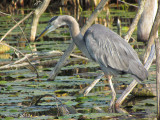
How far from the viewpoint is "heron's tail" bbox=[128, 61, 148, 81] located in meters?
4.71

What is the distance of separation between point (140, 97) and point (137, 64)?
0.79 metres

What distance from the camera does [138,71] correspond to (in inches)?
187

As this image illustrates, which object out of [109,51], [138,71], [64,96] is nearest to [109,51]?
[109,51]

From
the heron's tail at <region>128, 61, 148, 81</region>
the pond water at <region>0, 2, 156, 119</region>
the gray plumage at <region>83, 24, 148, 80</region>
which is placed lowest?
the pond water at <region>0, 2, 156, 119</region>

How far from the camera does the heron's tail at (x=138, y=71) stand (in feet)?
15.5

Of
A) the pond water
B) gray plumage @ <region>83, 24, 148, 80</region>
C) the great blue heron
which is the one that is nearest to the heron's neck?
the great blue heron

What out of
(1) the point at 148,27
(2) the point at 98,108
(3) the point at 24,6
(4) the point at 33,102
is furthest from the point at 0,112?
(3) the point at 24,6

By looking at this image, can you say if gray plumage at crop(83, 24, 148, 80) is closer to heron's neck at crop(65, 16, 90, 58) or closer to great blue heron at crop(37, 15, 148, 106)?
great blue heron at crop(37, 15, 148, 106)

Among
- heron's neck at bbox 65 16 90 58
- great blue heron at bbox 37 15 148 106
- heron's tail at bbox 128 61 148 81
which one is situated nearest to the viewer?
heron's tail at bbox 128 61 148 81

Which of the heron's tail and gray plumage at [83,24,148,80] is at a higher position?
gray plumage at [83,24,148,80]

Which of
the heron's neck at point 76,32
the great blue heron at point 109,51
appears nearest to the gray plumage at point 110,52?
the great blue heron at point 109,51

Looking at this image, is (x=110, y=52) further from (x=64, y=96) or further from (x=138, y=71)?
(x=64, y=96)

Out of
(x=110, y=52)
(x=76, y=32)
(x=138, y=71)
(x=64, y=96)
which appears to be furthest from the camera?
(x=64, y=96)

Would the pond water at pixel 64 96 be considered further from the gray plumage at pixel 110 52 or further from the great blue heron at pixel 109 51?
the gray plumage at pixel 110 52
